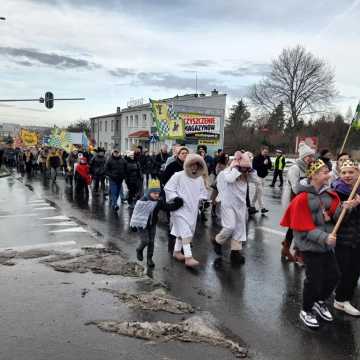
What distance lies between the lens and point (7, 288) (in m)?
5.57

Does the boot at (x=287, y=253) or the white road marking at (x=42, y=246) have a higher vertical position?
the boot at (x=287, y=253)

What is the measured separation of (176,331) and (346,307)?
1986 mm

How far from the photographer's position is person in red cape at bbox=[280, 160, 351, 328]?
175 inches

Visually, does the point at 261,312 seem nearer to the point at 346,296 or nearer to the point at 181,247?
the point at 346,296

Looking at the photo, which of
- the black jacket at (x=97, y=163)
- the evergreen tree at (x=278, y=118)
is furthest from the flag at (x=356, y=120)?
the evergreen tree at (x=278, y=118)

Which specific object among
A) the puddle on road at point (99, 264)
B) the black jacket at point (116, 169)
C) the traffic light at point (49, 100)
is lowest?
the puddle on road at point (99, 264)

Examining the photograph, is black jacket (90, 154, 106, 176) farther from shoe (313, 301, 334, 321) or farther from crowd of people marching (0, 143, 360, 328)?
shoe (313, 301, 334, 321)

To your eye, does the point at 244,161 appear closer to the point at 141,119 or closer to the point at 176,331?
the point at 176,331

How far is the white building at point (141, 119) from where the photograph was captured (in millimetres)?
54469

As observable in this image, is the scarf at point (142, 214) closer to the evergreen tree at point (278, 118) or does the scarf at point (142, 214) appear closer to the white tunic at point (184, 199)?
the white tunic at point (184, 199)

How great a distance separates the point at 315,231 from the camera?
4.39 m

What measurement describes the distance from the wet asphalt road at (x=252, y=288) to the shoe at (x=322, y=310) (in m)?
0.10

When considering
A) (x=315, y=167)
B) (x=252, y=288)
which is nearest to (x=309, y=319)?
(x=252, y=288)

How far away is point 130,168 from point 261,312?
8.68 m
